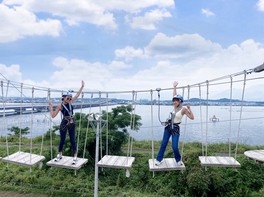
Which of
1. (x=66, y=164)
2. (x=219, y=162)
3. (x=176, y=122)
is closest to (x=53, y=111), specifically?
(x=66, y=164)

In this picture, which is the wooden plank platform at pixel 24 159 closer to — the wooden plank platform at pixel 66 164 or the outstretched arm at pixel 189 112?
the wooden plank platform at pixel 66 164

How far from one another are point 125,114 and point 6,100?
3941 mm

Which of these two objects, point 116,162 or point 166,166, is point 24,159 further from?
point 166,166

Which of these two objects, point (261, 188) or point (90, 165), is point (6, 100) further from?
point (261, 188)

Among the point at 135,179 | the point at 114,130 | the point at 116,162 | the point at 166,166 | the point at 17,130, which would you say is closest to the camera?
the point at 166,166

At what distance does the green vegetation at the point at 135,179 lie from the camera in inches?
291

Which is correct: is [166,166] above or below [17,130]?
above

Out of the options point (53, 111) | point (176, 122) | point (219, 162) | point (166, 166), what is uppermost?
point (53, 111)

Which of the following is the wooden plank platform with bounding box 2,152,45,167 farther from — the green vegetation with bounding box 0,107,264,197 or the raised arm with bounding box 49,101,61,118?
the green vegetation with bounding box 0,107,264,197

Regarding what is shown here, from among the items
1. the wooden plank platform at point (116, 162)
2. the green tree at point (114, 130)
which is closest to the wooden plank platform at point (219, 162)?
the wooden plank platform at point (116, 162)

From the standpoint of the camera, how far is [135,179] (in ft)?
26.9

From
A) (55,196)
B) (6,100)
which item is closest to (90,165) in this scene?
(55,196)

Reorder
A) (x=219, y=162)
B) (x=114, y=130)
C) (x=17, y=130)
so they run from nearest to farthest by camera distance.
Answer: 1. (x=219, y=162)
2. (x=114, y=130)
3. (x=17, y=130)

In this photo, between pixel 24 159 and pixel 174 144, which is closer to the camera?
pixel 174 144
